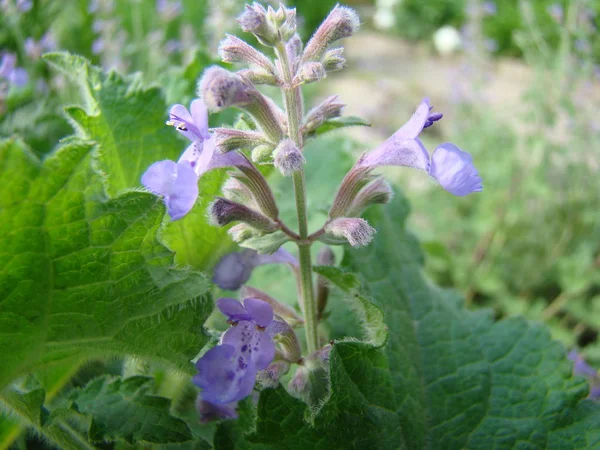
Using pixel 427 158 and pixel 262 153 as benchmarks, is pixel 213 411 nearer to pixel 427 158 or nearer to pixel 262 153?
pixel 262 153

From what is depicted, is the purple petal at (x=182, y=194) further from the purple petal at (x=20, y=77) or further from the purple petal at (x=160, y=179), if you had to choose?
the purple petal at (x=20, y=77)

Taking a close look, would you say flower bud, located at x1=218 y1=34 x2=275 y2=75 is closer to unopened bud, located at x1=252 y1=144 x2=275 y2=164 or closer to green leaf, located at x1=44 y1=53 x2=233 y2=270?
→ unopened bud, located at x1=252 y1=144 x2=275 y2=164

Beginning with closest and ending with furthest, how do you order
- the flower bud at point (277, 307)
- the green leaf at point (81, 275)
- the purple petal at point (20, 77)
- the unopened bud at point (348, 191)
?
the green leaf at point (81, 275) → the unopened bud at point (348, 191) → the flower bud at point (277, 307) → the purple petal at point (20, 77)

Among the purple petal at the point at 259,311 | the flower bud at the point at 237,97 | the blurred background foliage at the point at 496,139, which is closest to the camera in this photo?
the flower bud at the point at 237,97

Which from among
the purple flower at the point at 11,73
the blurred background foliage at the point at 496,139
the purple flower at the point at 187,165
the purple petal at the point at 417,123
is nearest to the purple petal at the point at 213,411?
the purple flower at the point at 187,165

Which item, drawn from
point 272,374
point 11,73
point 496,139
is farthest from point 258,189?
point 496,139

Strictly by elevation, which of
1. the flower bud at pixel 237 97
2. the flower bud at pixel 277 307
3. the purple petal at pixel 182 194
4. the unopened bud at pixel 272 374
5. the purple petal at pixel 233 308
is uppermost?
the flower bud at pixel 237 97

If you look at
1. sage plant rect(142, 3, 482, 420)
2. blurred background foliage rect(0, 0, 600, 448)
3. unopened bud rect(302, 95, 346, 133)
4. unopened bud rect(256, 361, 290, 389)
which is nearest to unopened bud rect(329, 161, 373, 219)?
sage plant rect(142, 3, 482, 420)

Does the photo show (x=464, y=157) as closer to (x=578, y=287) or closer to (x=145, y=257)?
(x=145, y=257)

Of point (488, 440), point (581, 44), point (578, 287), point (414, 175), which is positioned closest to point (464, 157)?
point (488, 440)
